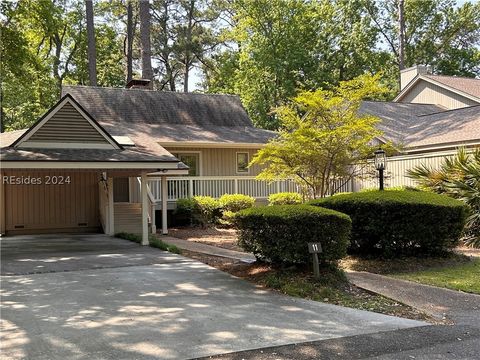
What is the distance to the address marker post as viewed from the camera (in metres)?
7.54

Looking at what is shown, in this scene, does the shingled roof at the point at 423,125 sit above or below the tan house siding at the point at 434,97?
below

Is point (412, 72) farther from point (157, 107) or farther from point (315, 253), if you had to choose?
point (315, 253)

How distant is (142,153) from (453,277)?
8.79 meters

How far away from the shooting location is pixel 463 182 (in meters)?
12.6

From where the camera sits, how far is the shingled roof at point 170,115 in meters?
20.9

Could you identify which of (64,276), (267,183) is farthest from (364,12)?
(64,276)

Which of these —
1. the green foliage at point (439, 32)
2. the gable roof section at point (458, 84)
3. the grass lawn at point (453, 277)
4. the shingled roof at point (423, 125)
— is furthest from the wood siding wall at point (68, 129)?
the green foliage at point (439, 32)

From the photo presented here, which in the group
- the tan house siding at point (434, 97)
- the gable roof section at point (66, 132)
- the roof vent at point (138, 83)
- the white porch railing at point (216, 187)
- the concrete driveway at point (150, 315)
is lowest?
the concrete driveway at point (150, 315)

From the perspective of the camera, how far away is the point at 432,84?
2759cm

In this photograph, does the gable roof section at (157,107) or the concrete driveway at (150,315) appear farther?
the gable roof section at (157,107)

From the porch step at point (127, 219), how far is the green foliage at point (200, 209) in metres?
1.81

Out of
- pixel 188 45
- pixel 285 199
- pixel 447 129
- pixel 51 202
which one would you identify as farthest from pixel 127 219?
pixel 188 45

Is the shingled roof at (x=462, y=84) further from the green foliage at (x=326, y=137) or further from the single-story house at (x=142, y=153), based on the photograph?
the green foliage at (x=326, y=137)

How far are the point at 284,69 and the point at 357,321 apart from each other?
28674 millimetres
